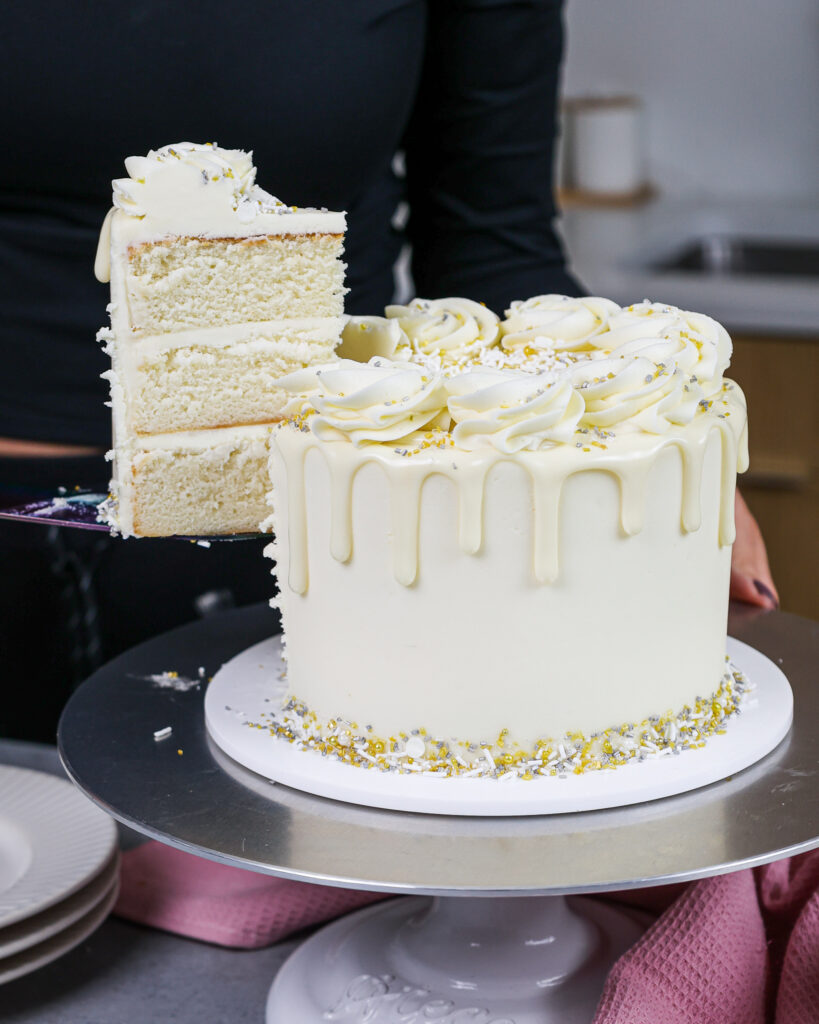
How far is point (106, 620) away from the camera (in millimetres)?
1573

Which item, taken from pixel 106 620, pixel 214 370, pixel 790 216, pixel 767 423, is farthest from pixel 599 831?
pixel 790 216

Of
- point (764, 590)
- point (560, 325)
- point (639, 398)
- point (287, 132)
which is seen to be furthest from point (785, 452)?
point (639, 398)

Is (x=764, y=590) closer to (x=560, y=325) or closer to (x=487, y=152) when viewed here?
(x=560, y=325)

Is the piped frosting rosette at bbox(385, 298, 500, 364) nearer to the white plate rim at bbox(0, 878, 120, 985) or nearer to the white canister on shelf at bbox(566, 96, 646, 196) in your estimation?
the white plate rim at bbox(0, 878, 120, 985)

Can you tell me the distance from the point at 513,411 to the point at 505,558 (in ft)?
0.33

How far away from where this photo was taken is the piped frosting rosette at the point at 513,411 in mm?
906

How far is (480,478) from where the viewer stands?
2.95 ft

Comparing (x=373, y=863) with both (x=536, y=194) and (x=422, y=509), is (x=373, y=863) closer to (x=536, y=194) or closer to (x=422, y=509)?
(x=422, y=509)

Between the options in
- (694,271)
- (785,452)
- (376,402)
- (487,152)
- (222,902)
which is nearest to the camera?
(376,402)

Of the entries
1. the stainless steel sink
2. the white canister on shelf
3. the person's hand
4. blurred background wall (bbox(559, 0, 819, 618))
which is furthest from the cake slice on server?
the white canister on shelf

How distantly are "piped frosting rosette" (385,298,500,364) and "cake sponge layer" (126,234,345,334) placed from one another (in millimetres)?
84

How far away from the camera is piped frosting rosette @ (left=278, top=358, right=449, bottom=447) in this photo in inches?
37.0

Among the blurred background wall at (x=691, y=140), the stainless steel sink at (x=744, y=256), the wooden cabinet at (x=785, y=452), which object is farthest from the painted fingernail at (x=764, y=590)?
the stainless steel sink at (x=744, y=256)

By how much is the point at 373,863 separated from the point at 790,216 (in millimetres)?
2941
